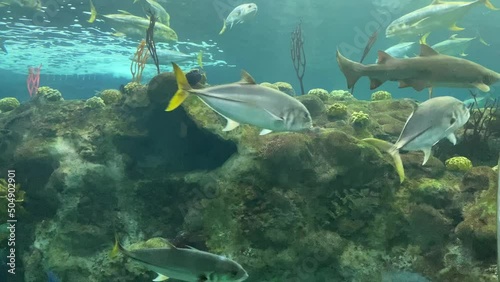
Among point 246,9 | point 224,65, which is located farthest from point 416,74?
point 224,65

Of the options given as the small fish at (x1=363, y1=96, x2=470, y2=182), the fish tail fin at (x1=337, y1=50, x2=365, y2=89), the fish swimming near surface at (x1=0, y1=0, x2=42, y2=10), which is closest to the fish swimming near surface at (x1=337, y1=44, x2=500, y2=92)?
the fish tail fin at (x1=337, y1=50, x2=365, y2=89)

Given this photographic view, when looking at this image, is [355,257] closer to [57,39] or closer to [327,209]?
[327,209]

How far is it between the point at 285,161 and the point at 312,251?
1.25m

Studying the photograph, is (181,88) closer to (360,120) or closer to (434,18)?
(360,120)

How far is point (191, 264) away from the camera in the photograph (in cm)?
331

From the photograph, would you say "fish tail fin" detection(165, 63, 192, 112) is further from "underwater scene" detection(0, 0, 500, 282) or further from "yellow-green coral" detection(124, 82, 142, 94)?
"yellow-green coral" detection(124, 82, 142, 94)

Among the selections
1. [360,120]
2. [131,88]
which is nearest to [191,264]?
[360,120]

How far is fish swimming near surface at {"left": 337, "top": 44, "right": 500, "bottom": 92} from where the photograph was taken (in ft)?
14.5

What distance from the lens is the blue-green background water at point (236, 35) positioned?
2050 centimetres

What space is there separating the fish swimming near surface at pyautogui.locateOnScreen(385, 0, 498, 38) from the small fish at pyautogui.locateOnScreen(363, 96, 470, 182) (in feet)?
17.3

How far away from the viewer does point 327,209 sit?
515 centimetres

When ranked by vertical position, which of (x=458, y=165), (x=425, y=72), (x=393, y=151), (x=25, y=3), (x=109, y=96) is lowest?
(x=25, y=3)

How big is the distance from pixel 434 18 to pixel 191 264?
9.03 meters

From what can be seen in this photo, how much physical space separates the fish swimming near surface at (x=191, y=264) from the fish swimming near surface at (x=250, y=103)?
4.40 ft
